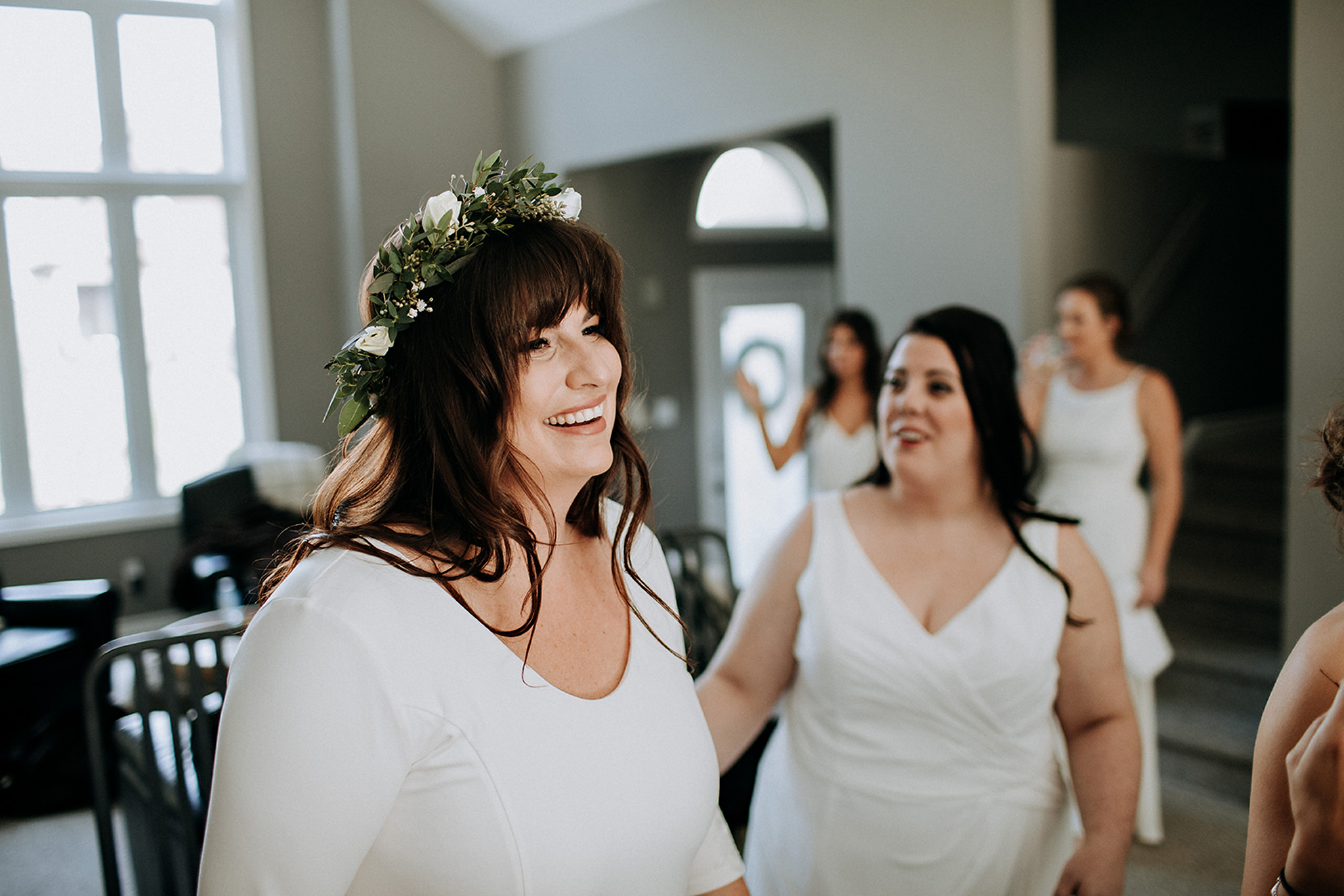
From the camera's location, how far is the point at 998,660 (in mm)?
1521

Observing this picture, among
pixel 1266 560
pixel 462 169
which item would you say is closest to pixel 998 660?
pixel 1266 560

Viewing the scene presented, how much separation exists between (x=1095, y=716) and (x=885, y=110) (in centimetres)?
290

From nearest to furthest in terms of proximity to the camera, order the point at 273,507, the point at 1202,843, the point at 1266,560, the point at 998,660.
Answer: the point at 998,660 < the point at 1202,843 < the point at 1266,560 < the point at 273,507

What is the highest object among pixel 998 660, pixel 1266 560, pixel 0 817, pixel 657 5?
pixel 657 5

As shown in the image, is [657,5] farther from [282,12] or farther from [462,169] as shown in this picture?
[282,12]

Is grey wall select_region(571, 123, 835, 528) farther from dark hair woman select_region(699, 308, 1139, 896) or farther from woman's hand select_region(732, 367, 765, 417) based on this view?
dark hair woman select_region(699, 308, 1139, 896)

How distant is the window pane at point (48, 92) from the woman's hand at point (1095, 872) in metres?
6.32

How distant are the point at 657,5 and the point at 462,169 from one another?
170 centimetres

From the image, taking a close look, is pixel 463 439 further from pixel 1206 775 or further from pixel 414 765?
pixel 1206 775

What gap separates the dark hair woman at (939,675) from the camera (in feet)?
4.97

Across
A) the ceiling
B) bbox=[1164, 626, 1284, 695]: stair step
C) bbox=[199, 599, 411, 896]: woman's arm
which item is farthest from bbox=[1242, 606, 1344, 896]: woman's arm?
the ceiling

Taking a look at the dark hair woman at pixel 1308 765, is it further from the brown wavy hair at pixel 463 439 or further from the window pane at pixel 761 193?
the window pane at pixel 761 193

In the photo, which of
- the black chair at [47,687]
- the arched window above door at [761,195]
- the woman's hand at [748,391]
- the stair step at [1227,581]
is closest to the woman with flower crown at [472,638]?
the woman's hand at [748,391]

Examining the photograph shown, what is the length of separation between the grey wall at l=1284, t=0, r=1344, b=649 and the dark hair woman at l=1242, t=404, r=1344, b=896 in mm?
2178
